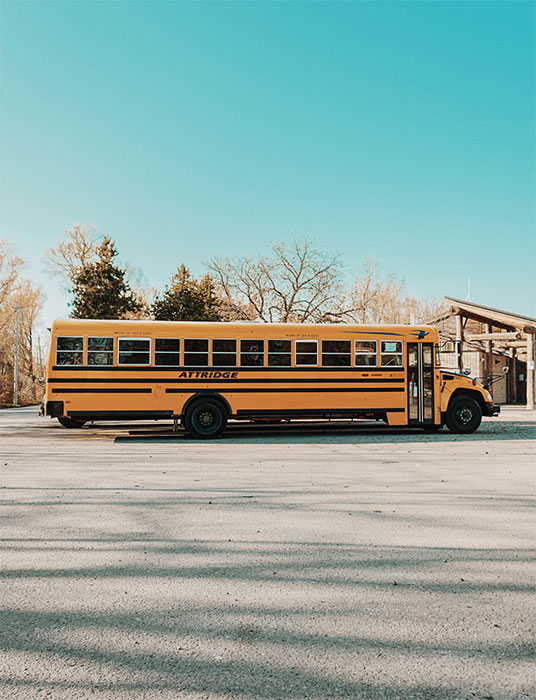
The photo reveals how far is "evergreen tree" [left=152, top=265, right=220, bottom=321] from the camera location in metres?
39.5

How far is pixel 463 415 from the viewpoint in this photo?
14891mm

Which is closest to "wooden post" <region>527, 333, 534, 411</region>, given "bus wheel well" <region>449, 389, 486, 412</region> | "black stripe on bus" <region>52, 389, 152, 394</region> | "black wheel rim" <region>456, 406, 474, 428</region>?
"bus wheel well" <region>449, 389, 486, 412</region>

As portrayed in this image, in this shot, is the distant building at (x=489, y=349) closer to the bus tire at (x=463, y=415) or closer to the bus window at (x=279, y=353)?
the bus tire at (x=463, y=415)

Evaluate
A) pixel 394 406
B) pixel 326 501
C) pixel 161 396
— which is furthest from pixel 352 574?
pixel 394 406

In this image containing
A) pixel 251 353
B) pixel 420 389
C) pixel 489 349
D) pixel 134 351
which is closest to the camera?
pixel 134 351

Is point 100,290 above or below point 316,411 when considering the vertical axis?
above

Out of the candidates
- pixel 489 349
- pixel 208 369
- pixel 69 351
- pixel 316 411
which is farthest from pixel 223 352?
pixel 489 349

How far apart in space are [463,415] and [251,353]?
5.87 meters

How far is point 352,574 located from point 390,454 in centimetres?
708

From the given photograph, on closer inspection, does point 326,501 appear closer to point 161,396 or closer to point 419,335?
point 161,396

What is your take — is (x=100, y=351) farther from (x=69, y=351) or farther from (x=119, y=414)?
(x=119, y=414)

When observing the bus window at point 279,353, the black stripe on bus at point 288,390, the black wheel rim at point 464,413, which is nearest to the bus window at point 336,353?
the black stripe on bus at point 288,390

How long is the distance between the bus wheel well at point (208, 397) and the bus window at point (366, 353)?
3.52 m

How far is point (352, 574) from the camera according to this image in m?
4.07
